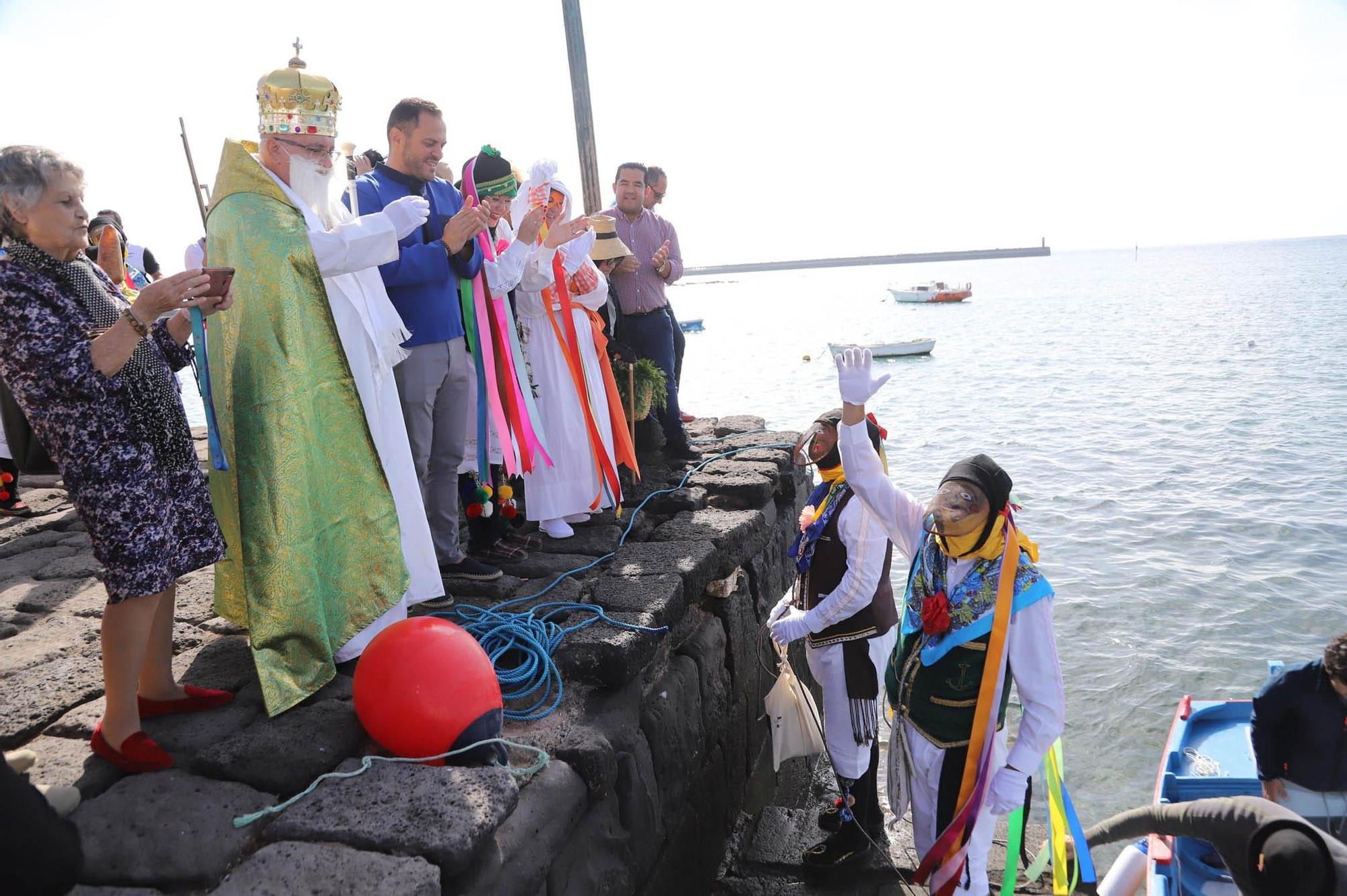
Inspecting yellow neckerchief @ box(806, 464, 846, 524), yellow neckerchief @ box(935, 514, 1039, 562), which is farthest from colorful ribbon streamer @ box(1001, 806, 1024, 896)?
yellow neckerchief @ box(806, 464, 846, 524)

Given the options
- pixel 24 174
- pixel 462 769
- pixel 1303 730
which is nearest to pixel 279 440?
pixel 24 174

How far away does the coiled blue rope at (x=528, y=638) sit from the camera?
10.4 feet

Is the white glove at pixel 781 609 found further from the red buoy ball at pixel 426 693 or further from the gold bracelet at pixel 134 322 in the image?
the gold bracelet at pixel 134 322

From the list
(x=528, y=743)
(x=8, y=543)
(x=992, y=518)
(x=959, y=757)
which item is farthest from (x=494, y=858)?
(x=8, y=543)

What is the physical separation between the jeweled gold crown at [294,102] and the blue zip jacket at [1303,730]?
4484 mm

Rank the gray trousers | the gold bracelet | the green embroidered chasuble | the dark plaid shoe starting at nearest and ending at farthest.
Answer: the gold bracelet → the green embroidered chasuble → the gray trousers → the dark plaid shoe

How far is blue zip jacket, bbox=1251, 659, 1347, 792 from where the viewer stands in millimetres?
3529

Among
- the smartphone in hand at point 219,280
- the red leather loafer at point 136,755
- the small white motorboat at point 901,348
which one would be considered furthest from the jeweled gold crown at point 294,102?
the small white motorboat at point 901,348

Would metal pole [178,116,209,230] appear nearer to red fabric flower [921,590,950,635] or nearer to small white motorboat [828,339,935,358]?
red fabric flower [921,590,950,635]

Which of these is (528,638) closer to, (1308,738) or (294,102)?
(294,102)

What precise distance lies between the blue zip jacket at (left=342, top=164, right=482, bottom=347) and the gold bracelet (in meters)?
1.40

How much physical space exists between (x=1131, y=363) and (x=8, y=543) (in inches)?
1187

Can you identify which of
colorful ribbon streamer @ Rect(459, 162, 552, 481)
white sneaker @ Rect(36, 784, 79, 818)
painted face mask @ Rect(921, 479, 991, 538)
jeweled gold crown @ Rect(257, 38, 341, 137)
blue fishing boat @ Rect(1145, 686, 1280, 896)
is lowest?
blue fishing boat @ Rect(1145, 686, 1280, 896)

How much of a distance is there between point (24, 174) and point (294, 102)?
3.21ft
